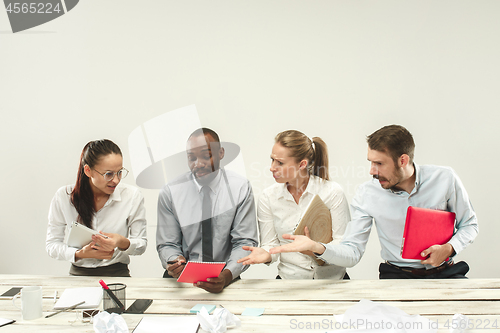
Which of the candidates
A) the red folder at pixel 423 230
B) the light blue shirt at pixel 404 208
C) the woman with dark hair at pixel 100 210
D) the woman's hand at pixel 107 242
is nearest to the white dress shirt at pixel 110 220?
the woman with dark hair at pixel 100 210

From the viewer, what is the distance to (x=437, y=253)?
1720mm

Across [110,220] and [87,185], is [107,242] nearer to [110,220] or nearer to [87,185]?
[110,220]

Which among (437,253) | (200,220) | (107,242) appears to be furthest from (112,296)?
(437,253)

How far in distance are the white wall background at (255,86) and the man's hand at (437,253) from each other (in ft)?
3.90

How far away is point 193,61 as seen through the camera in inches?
118

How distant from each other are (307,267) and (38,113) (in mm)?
2593

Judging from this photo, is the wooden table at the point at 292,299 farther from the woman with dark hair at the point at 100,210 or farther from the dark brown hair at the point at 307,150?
the dark brown hair at the point at 307,150

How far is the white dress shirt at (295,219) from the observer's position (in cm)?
209

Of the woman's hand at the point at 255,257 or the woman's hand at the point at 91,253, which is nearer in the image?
the woman's hand at the point at 255,257

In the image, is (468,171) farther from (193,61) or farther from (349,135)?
(193,61)

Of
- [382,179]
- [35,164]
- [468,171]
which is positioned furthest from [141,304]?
[468,171]

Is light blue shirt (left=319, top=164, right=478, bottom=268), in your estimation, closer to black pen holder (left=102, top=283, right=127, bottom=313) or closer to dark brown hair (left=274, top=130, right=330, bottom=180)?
dark brown hair (left=274, top=130, right=330, bottom=180)

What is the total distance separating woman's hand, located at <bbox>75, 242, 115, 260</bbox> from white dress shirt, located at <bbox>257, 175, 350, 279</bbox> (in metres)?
0.87

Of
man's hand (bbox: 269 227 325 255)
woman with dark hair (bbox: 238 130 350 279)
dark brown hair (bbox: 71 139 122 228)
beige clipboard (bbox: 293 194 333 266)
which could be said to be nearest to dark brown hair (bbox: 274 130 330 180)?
woman with dark hair (bbox: 238 130 350 279)
